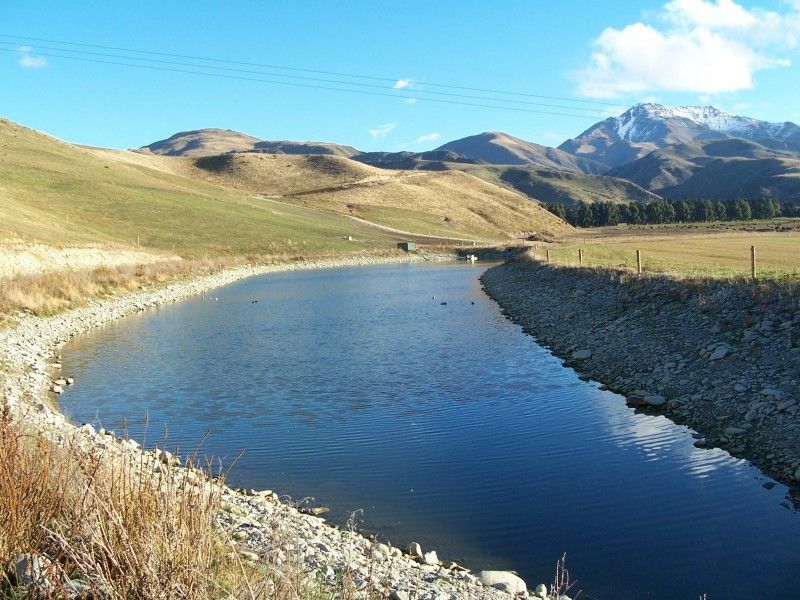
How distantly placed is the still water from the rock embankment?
0.81 m

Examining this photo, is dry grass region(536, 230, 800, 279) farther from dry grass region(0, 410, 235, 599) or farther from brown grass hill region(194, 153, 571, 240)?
brown grass hill region(194, 153, 571, 240)

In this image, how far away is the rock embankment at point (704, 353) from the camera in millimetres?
14477

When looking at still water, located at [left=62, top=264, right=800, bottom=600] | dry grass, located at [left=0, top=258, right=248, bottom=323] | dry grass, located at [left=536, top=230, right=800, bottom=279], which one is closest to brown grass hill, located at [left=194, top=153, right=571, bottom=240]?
dry grass, located at [left=536, top=230, right=800, bottom=279]

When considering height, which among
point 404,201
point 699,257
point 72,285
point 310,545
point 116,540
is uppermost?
point 404,201

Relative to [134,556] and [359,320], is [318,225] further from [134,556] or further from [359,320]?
[134,556]

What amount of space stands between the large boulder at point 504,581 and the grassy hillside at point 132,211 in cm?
5295

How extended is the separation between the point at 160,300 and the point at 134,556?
147 ft

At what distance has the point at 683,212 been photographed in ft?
600

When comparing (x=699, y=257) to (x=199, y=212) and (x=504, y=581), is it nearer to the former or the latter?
(x=504, y=581)

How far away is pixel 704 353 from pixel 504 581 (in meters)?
12.3

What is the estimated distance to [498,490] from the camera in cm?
1256

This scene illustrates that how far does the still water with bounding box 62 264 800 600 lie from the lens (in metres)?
9.92

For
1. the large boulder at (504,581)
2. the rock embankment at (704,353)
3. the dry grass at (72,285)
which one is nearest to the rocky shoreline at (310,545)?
the large boulder at (504,581)

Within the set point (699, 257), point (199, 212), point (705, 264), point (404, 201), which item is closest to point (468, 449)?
point (705, 264)
